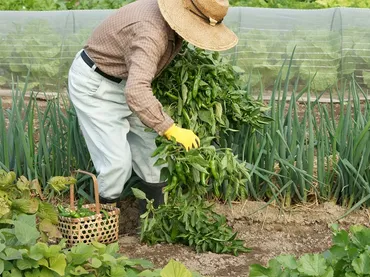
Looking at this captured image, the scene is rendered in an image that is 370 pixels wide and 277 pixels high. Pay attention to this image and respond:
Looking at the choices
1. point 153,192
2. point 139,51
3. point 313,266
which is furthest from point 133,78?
point 313,266

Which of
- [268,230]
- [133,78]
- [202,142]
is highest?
[133,78]

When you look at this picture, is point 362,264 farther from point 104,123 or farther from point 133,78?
point 104,123

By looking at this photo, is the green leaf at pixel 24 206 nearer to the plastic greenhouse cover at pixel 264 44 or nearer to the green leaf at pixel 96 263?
the green leaf at pixel 96 263

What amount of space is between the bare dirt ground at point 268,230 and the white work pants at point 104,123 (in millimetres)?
274

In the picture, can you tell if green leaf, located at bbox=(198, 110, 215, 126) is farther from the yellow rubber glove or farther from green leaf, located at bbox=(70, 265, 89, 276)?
green leaf, located at bbox=(70, 265, 89, 276)

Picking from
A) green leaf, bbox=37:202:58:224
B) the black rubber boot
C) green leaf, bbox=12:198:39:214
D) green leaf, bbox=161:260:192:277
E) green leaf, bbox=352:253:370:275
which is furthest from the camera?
the black rubber boot

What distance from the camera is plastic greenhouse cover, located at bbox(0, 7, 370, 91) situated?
5562mm

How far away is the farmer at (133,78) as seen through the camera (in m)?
3.31

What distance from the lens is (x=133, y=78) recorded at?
3277 millimetres

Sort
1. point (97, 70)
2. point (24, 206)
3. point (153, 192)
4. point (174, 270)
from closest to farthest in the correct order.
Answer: point (174, 270), point (24, 206), point (97, 70), point (153, 192)

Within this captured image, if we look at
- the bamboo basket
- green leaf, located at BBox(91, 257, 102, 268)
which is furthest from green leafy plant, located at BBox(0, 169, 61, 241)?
green leaf, located at BBox(91, 257, 102, 268)

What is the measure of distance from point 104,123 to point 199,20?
0.60 meters

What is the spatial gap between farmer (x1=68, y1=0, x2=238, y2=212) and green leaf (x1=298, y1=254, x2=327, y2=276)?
38.6 inches

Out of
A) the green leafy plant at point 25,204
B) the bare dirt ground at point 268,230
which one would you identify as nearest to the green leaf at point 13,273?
the green leafy plant at point 25,204
